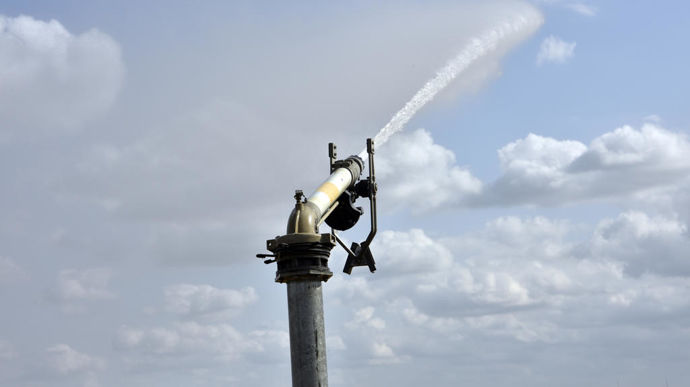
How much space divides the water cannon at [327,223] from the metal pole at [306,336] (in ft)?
1.17

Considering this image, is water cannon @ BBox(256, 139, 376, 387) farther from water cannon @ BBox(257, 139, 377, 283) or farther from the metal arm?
the metal arm

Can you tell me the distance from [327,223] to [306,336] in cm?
784

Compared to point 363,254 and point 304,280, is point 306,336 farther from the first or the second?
point 363,254

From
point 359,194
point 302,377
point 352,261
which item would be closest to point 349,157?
point 359,194

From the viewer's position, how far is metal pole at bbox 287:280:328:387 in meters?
23.0

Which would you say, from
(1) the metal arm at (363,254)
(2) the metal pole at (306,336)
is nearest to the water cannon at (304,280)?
(2) the metal pole at (306,336)

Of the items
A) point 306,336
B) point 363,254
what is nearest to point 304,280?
point 306,336

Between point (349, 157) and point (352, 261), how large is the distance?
3.25 m

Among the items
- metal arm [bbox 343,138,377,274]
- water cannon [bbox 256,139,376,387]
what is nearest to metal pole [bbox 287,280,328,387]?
water cannon [bbox 256,139,376,387]

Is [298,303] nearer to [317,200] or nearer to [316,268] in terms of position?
[316,268]

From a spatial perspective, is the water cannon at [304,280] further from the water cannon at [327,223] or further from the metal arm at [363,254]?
the metal arm at [363,254]

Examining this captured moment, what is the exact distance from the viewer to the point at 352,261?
29.4 metres

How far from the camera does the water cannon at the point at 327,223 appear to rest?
23.2 metres

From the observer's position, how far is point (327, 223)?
1201 inches
